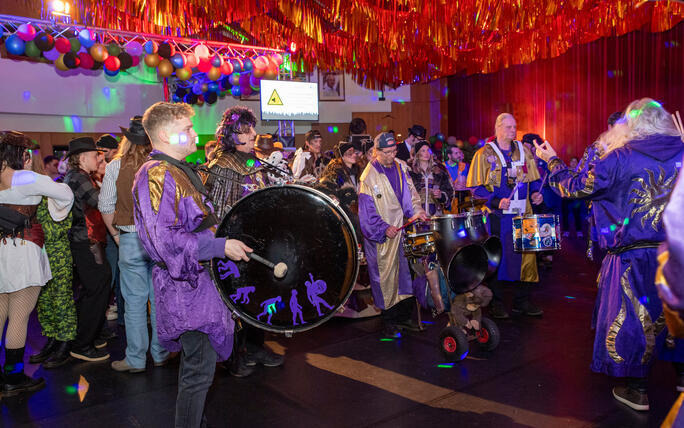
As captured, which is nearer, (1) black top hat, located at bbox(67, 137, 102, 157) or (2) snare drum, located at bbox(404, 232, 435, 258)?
(2) snare drum, located at bbox(404, 232, 435, 258)

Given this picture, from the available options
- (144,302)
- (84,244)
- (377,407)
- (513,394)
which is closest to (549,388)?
(513,394)

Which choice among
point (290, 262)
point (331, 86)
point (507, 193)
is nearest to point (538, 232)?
point (507, 193)

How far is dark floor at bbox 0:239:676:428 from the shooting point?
10.5 ft

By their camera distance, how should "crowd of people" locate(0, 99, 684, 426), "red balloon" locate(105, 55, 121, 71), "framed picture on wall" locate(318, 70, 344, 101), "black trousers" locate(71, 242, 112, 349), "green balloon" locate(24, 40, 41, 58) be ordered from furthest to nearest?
"framed picture on wall" locate(318, 70, 344, 101) < "red balloon" locate(105, 55, 121, 71) < "green balloon" locate(24, 40, 41, 58) < "black trousers" locate(71, 242, 112, 349) < "crowd of people" locate(0, 99, 684, 426)

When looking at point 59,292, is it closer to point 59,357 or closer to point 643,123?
point 59,357

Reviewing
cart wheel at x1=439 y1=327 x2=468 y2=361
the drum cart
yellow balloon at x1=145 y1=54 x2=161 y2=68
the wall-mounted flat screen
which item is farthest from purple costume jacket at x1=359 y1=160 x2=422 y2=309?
the wall-mounted flat screen

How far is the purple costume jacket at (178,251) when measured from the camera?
7.52ft

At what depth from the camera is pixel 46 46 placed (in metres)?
8.56

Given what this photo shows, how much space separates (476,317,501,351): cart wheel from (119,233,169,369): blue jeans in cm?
255

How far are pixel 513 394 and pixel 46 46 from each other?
8.60m

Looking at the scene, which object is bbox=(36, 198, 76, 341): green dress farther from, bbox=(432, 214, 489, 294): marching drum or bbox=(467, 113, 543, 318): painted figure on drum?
bbox=(467, 113, 543, 318): painted figure on drum

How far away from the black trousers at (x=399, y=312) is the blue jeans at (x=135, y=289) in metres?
1.98

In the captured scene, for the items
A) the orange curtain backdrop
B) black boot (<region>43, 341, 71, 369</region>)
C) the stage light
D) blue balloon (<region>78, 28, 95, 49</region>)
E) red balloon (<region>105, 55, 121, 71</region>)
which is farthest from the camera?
the orange curtain backdrop

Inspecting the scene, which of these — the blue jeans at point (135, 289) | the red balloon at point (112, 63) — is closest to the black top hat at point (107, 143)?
the blue jeans at point (135, 289)
